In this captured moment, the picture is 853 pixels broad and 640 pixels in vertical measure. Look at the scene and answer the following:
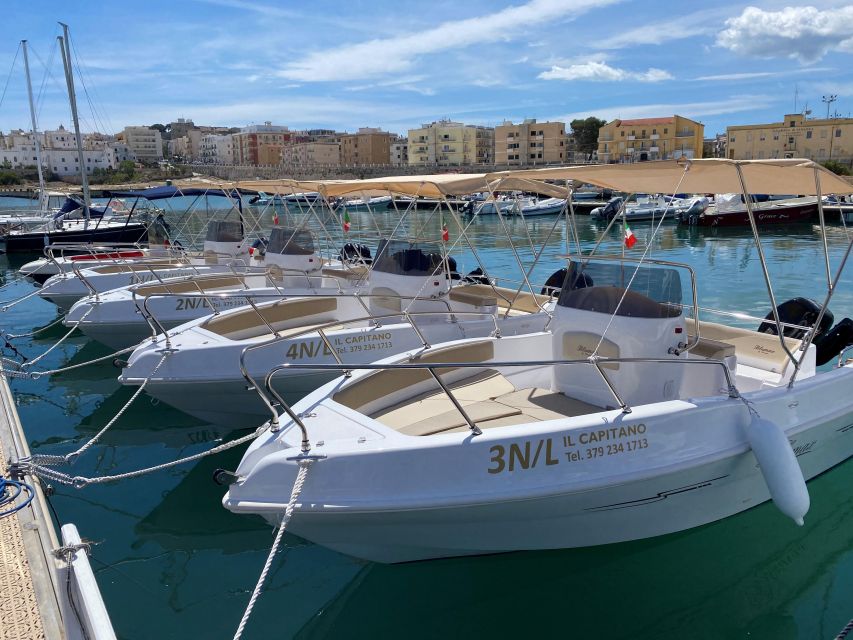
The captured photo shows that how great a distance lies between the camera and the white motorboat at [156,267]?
14.0 metres

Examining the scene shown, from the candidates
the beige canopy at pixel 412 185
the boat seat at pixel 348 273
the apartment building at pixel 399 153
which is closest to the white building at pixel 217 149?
the apartment building at pixel 399 153

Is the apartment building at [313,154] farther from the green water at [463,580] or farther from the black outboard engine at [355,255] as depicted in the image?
the green water at [463,580]

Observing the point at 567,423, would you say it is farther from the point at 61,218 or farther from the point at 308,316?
the point at 61,218

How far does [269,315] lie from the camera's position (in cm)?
931

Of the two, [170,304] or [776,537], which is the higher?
[170,304]

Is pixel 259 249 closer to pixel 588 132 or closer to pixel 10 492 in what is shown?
pixel 10 492

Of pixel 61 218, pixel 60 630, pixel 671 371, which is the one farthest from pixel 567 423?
pixel 61 218

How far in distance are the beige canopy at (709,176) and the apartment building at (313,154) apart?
117641 millimetres

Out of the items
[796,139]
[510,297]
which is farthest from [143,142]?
[510,297]

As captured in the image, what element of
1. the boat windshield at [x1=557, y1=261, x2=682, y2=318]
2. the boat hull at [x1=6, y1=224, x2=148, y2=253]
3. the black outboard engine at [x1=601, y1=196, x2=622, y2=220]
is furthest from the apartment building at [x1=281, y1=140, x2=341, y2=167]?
the boat windshield at [x1=557, y1=261, x2=682, y2=318]

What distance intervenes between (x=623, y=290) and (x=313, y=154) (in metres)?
121

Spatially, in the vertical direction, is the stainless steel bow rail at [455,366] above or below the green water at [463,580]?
above

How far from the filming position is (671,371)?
5.43 m

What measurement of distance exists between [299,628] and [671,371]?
3530 millimetres
